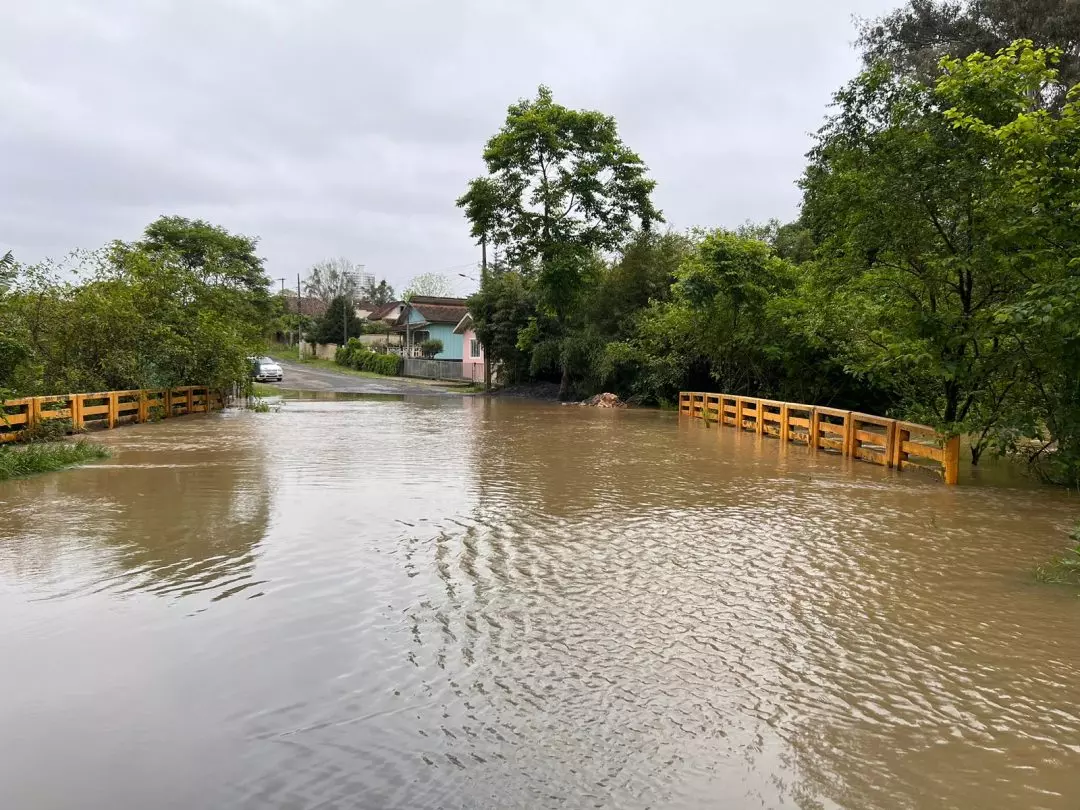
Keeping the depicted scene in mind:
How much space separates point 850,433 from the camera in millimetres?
14836

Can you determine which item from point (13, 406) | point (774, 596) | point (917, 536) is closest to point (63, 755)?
point (774, 596)

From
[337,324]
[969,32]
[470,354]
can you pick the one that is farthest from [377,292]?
[969,32]

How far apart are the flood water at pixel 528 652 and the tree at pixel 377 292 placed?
10398cm

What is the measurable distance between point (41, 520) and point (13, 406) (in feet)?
23.5

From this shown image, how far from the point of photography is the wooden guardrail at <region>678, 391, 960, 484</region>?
1220cm

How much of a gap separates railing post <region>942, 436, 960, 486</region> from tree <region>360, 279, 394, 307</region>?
10334 centimetres

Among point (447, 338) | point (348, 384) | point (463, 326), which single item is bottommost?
point (348, 384)

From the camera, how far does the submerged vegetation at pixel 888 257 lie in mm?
10180

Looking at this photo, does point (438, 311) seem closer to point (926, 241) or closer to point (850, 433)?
point (850, 433)

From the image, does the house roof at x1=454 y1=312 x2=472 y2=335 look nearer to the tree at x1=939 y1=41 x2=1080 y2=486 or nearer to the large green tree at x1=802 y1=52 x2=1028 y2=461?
the large green tree at x1=802 y1=52 x2=1028 y2=461

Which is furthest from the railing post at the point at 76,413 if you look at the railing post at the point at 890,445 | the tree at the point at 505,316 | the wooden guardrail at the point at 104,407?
the tree at the point at 505,316

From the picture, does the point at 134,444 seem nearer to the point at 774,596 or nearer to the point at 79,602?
the point at 79,602

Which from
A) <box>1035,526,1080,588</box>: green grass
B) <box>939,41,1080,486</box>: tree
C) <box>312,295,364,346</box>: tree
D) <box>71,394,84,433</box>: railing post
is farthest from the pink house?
<box>1035,526,1080,588</box>: green grass

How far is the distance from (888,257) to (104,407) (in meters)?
16.4
